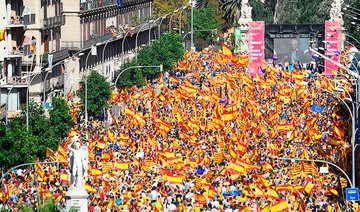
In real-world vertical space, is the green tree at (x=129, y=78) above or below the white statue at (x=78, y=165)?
below

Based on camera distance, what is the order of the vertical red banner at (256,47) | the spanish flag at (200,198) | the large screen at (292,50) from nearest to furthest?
the spanish flag at (200,198)
the vertical red banner at (256,47)
the large screen at (292,50)

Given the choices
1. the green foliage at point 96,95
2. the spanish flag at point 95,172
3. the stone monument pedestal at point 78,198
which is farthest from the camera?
the green foliage at point 96,95

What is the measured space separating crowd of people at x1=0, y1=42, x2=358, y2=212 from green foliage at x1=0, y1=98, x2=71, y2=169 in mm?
842

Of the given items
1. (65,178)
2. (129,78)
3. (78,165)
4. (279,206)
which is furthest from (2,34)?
(279,206)

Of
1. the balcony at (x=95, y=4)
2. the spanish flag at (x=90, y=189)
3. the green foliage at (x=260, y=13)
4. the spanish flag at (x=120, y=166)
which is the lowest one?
the spanish flag at (x=90, y=189)

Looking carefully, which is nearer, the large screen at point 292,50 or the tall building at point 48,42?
the tall building at point 48,42

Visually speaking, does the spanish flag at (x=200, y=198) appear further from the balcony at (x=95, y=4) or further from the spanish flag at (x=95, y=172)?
the balcony at (x=95, y=4)

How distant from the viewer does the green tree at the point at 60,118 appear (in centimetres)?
6444

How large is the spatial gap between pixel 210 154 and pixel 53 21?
36923 mm

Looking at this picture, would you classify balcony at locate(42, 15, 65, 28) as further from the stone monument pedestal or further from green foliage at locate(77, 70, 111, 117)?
the stone monument pedestal

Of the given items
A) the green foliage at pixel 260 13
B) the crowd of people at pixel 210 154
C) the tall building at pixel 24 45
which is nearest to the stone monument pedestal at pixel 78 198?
the crowd of people at pixel 210 154

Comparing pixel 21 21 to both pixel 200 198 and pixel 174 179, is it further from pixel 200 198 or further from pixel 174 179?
pixel 200 198

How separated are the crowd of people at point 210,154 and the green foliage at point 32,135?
0.84 metres

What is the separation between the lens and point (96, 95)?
78188mm
